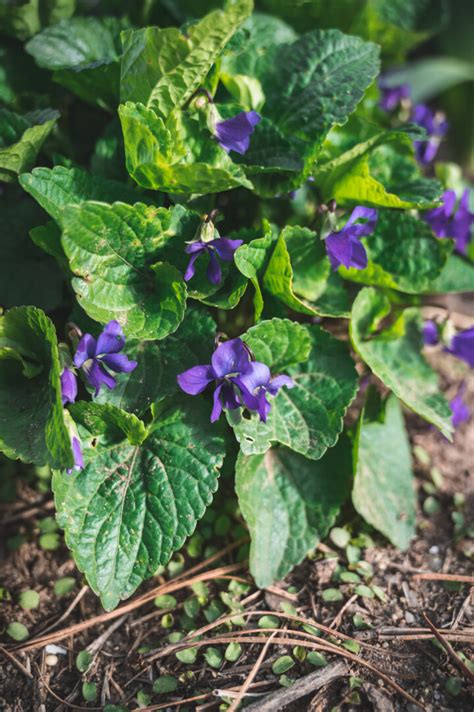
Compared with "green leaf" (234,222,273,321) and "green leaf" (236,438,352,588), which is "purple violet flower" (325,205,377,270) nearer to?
"green leaf" (234,222,273,321)

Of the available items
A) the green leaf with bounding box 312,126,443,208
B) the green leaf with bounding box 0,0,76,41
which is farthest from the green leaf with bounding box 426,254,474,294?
the green leaf with bounding box 0,0,76,41

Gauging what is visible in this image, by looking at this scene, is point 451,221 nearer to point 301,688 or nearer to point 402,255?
point 402,255

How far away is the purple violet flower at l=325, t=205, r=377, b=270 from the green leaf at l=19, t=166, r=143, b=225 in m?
0.51

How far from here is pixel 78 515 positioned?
5.11ft

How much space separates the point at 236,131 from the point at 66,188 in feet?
1.44

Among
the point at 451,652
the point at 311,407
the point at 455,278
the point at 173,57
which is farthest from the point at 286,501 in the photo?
the point at 173,57

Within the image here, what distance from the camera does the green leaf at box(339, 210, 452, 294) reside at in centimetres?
189

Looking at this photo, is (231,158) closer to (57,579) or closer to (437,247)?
(437,247)

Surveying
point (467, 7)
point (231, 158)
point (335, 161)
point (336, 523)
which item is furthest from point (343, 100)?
point (467, 7)

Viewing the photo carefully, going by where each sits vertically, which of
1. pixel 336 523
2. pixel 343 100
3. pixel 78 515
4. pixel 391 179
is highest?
pixel 343 100

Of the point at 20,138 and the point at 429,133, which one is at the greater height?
the point at 20,138

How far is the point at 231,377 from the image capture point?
1.51 metres

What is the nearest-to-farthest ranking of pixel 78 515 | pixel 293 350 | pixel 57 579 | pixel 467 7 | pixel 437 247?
pixel 78 515, pixel 293 350, pixel 57 579, pixel 437 247, pixel 467 7

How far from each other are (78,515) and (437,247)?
48.0 inches
